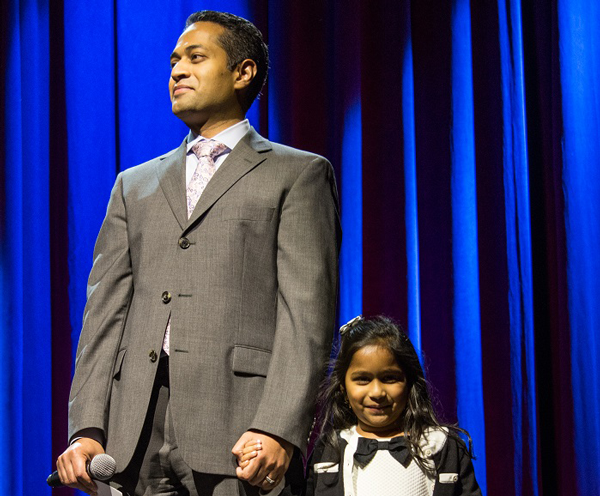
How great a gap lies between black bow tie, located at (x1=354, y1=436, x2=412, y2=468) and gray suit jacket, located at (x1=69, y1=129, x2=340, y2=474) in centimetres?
24

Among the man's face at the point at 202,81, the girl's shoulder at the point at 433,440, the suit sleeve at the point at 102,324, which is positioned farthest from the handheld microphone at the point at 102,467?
the man's face at the point at 202,81

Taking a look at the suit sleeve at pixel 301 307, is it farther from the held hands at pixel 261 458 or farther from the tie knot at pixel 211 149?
the tie knot at pixel 211 149

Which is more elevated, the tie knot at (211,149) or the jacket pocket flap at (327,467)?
the tie knot at (211,149)

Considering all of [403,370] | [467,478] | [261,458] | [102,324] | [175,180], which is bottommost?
[467,478]

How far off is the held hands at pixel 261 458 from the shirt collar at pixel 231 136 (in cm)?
64

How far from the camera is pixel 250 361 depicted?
164 cm

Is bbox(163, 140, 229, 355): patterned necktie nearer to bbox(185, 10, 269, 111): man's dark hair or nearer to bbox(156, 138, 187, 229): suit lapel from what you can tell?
bbox(156, 138, 187, 229): suit lapel

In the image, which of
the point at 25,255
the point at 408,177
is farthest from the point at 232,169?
the point at 25,255

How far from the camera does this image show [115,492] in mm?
1571

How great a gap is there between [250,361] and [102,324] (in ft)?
1.14

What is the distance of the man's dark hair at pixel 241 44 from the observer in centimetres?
193

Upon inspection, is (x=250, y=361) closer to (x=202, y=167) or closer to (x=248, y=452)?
(x=248, y=452)

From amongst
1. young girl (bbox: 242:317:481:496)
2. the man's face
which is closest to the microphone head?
young girl (bbox: 242:317:481:496)

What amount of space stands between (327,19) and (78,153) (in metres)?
0.93
